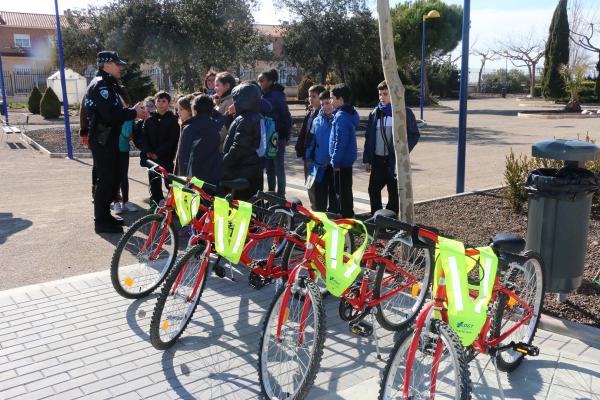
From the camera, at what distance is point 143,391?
3508 mm

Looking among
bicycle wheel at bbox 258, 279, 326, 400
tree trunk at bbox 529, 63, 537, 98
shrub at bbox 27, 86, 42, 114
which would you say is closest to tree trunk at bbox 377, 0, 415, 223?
bicycle wheel at bbox 258, 279, 326, 400

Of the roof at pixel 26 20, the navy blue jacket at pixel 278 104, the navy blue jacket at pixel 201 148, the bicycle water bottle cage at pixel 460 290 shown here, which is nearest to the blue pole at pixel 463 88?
the navy blue jacket at pixel 278 104

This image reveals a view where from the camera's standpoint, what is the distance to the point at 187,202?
4.36 meters

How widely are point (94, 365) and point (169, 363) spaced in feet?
1.61

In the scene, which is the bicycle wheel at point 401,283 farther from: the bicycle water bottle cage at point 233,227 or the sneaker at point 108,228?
the sneaker at point 108,228

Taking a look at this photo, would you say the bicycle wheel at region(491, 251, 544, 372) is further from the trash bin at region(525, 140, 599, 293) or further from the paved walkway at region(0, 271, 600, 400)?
the trash bin at region(525, 140, 599, 293)

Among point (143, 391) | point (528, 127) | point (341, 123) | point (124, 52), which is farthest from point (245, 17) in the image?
point (143, 391)

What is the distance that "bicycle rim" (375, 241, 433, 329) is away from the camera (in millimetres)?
4102

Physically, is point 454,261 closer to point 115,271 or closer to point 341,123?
point 115,271

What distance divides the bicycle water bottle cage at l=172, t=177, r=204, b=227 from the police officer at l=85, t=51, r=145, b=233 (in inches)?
106

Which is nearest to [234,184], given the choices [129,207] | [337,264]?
[337,264]

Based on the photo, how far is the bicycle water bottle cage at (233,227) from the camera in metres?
3.80

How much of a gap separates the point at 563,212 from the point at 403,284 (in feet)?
4.70

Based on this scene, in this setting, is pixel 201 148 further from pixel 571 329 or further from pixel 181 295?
pixel 571 329
